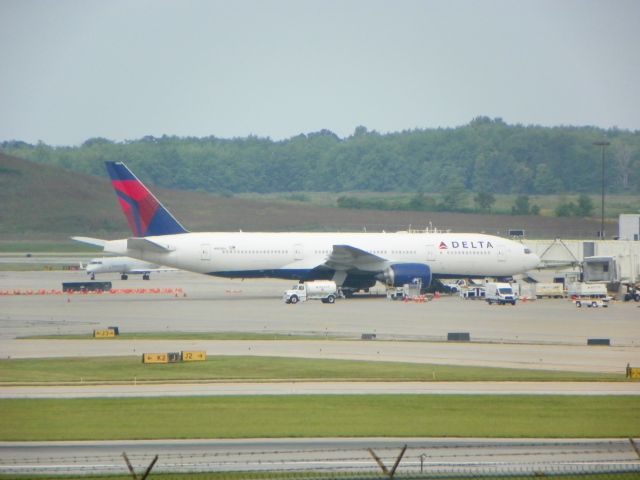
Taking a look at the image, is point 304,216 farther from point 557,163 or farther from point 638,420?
point 638,420

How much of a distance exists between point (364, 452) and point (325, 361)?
16.0 metres

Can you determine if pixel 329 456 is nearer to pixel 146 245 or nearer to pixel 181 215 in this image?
pixel 146 245

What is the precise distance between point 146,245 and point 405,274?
1778 centimetres

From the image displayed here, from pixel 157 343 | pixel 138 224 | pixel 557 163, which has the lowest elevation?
pixel 157 343

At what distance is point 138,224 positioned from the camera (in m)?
71.1

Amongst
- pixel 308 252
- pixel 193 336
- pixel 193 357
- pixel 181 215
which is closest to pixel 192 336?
pixel 193 336

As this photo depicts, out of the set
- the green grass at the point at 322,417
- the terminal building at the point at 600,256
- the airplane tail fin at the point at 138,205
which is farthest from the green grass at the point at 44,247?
the green grass at the point at 322,417

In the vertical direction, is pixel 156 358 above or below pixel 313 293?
below

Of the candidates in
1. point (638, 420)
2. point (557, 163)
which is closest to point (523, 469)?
point (638, 420)

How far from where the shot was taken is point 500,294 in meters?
67.8

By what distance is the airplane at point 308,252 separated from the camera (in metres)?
70.5

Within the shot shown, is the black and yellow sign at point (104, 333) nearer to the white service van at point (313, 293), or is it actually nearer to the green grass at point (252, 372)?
the green grass at point (252, 372)

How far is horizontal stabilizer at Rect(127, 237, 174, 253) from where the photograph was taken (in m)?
68.8

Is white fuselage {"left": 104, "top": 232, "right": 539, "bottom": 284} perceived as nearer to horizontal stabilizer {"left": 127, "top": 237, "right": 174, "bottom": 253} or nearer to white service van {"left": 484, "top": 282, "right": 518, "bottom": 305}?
horizontal stabilizer {"left": 127, "top": 237, "right": 174, "bottom": 253}
